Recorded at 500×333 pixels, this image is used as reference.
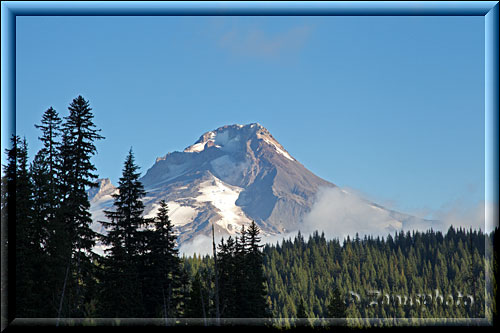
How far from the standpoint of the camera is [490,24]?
64.8 feet

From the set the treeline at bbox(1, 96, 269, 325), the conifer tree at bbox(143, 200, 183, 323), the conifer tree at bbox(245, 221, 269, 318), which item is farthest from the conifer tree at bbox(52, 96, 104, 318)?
the conifer tree at bbox(245, 221, 269, 318)

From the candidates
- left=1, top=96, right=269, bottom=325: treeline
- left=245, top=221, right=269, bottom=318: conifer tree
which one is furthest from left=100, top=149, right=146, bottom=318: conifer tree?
left=245, top=221, right=269, bottom=318: conifer tree

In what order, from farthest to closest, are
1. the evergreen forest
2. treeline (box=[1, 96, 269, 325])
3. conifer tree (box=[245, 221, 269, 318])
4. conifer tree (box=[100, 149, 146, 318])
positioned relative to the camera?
conifer tree (box=[245, 221, 269, 318])
conifer tree (box=[100, 149, 146, 318])
treeline (box=[1, 96, 269, 325])
the evergreen forest

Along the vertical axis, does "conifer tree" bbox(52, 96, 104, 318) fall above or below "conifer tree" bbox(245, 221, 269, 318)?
above

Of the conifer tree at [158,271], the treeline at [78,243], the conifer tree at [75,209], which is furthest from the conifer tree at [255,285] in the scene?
the conifer tree at [75,209]

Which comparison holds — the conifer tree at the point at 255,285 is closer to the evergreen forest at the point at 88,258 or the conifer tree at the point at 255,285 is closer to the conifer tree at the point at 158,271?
the evergreen forest at the point at 88,258

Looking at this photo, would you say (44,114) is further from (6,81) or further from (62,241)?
(6,81)

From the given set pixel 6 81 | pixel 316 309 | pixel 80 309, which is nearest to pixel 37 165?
pixel 80 309

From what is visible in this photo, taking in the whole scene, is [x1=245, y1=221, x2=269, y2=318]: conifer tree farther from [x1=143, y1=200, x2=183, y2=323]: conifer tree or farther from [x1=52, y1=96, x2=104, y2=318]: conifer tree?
[x1=52, y1=96, x2=104, y2=318]: conifer tree

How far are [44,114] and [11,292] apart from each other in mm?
12437

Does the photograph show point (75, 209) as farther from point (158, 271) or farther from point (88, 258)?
point (158, 271)

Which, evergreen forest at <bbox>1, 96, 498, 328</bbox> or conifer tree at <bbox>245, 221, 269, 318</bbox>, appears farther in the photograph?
conifer tree at <bbox>245, 221, 269, 318</bbox>

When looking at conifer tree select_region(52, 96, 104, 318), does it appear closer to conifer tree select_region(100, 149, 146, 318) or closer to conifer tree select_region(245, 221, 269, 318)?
conifer tree select_region(100, 149, 146, 318)

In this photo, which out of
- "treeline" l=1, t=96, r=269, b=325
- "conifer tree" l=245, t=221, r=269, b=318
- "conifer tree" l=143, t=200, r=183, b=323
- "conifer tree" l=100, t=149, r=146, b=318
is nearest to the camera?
"treeline" l=1, t=96, r=269, b=325
